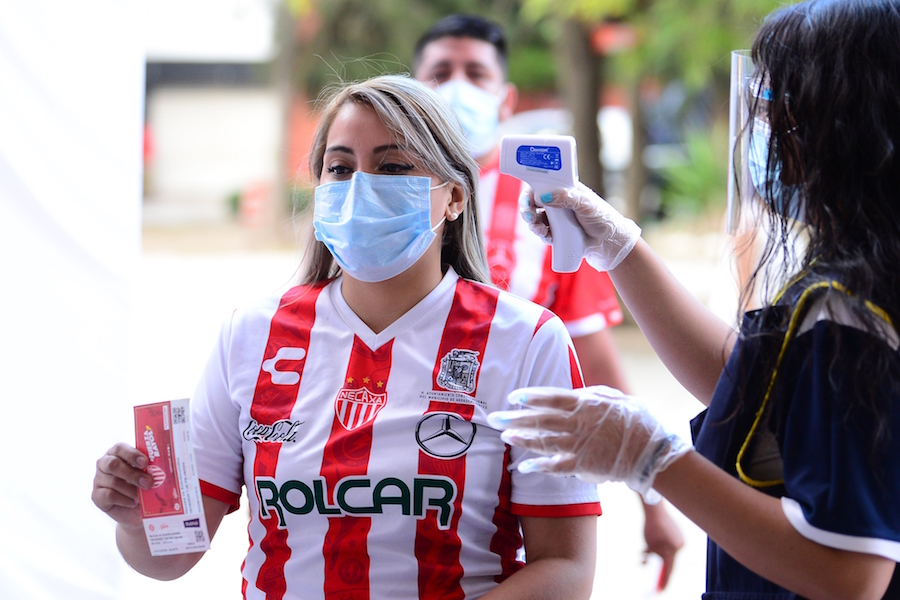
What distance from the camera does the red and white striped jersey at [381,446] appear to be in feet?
5.23

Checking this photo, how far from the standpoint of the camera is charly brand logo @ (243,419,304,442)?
66.0 inches

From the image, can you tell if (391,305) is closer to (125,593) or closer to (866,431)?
(866,431)

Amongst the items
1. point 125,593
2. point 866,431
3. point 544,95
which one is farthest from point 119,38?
point 544,95

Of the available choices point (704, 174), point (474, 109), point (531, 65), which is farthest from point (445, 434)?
point (531, 65)

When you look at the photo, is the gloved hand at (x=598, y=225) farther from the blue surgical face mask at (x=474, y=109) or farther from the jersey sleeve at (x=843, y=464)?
the blue surgical face mask at (x=474, y=109)

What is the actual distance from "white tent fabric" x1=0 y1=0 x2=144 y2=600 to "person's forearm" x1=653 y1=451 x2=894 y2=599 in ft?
5.43

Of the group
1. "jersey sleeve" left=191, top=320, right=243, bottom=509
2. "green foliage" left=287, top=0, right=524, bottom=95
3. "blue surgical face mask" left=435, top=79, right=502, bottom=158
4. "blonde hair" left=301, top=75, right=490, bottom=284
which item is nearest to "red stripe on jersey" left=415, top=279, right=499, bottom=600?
"blonde hair" left=301, top=75, right=490, bottom=284

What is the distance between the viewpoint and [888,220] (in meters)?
1.21

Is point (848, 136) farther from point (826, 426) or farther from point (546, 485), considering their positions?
point (546, 485)

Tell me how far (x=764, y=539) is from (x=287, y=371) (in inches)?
38.1

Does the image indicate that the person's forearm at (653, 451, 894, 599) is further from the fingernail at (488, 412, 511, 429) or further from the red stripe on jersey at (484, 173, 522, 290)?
the red stripe on jersey at (484, 173, 522, 290)

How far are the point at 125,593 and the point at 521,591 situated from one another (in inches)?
52.4

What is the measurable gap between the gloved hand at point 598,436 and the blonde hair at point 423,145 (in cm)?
74

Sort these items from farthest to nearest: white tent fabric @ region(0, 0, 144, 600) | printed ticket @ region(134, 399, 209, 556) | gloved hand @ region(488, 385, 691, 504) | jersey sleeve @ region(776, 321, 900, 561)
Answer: white tent fabric @ region(0, 0, 144, 600)
printed ticket @ region(134, 399, 209, 556)
gloved hand @ region(488, 385, 691, 504)
jersey sleeve @ region(776, 321, 900, 561)
